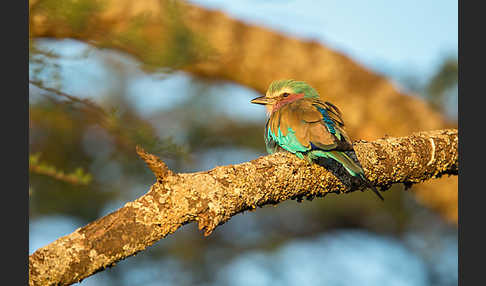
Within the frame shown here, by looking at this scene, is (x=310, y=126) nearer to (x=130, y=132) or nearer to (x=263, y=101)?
(x=263, y=101)

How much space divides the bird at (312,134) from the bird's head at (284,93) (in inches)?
6.9

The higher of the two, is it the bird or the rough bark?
the bird

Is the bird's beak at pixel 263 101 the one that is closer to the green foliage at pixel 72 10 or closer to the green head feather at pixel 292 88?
the green head feather at pixel 292 88

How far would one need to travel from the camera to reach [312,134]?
9.09 ft

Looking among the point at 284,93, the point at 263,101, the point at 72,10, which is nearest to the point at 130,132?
the point at 72,10

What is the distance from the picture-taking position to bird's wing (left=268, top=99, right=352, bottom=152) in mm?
2688

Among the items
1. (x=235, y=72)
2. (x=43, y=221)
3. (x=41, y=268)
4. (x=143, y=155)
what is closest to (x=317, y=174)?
(x=143, y=155)

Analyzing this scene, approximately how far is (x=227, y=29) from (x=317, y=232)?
3.54 m

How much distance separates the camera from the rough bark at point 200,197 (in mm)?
1910

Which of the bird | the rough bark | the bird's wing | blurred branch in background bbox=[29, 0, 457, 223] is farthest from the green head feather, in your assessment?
blurred branch in background bbox=[29, 0, 457, 223]

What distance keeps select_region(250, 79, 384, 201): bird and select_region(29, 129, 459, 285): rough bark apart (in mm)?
92

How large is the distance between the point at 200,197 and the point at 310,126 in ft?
3.06

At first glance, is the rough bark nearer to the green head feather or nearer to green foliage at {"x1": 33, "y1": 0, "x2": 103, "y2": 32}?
the green head feather

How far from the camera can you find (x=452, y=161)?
10.3 feet
